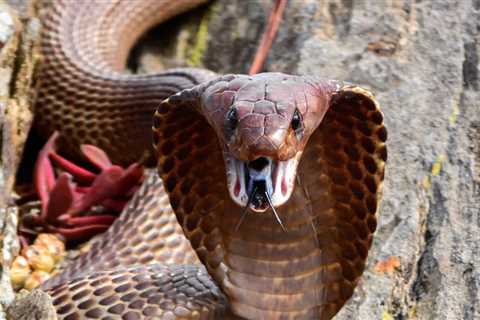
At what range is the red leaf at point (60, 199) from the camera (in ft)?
10.9

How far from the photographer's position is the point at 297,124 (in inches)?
75.4

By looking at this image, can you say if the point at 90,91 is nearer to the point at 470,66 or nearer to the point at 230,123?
the point at 470,66

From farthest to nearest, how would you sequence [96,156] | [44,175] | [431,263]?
[96,156] < [44,175] < [431,263]

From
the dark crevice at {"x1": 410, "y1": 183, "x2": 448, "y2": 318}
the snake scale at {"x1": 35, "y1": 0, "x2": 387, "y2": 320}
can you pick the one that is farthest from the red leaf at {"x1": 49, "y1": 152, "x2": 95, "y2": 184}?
the dark crevice at {"x1": 410, "y1": 183, "x2": 448, "y2": 318}

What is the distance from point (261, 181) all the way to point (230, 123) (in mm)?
142

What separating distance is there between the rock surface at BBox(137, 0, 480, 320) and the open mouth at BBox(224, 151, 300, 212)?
824 millimetres

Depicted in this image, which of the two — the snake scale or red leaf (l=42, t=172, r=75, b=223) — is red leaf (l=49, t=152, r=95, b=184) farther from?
the snake scale

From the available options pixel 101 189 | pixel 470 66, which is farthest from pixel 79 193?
pixel 470 66

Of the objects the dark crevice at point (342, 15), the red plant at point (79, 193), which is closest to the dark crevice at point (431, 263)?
the dark crevice at point (342, 15)

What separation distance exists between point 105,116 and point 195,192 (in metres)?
1.82

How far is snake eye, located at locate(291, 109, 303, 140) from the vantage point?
190 centimetres

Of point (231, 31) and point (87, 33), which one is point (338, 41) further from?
point (87, 33)

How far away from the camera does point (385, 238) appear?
9.38 feet

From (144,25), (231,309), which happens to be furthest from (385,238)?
(144,25)
